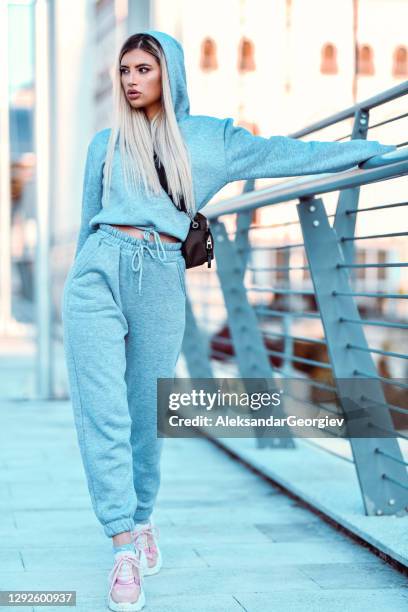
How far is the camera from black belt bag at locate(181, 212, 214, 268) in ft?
11.1

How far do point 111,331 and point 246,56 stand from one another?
4279 cm

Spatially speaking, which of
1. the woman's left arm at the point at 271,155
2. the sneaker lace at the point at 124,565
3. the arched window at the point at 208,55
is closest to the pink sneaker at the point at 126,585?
the sneaker lace at the point at 124,565

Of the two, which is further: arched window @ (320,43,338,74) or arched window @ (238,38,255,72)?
arched window @ (238,38,255,72)

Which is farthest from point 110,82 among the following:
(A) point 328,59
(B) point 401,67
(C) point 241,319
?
(C) point 241,319

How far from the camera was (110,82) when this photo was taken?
3091 centimetres

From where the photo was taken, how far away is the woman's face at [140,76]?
130 inches

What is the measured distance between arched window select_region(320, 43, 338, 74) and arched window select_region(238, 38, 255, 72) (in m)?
13.2

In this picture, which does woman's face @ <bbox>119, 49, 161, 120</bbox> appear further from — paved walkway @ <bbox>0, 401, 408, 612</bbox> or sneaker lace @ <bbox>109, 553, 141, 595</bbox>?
paved walkway @ <bbox>0, 401, 408, 612</bbox>

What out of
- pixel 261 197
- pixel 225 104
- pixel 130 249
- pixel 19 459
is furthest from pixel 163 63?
pixel 225 104

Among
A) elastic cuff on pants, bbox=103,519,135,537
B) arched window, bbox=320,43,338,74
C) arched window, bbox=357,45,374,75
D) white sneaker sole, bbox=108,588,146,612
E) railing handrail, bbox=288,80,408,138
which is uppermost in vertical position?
arched window, bbox=320,43,338,74

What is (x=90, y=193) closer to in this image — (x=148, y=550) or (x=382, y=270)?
(x=148, y=550)

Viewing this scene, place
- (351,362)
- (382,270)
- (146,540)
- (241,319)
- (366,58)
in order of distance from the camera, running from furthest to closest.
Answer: (382,270)
(366,58)
(241,319)
(351,362)
(146,540)

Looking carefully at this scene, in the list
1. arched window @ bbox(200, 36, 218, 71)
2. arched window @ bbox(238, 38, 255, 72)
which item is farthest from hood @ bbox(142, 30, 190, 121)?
arched window @ bbox(200, 36, 218, 71)

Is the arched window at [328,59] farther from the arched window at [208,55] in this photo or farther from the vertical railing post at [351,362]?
the vertical railing post at [351,362]
